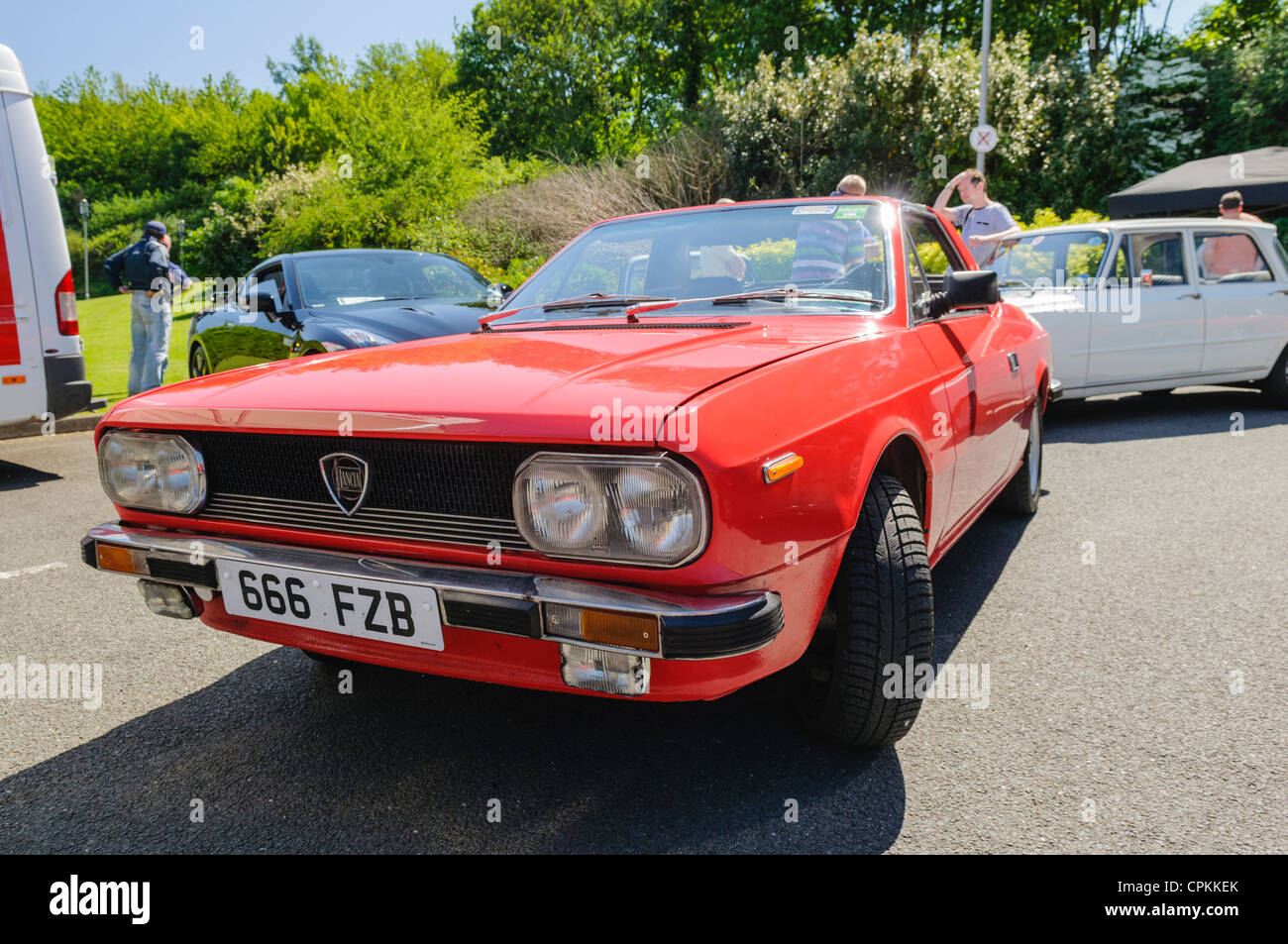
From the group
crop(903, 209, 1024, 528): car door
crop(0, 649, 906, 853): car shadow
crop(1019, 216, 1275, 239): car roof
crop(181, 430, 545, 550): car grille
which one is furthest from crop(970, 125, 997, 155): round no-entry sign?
crop(181, 430, 545, 550): car grille

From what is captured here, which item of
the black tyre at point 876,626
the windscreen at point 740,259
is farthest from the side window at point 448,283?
the black tyre at point 876,626

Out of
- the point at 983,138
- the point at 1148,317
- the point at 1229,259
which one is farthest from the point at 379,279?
the point at 983,138

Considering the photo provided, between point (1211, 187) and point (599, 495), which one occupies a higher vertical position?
point (1211, 187)

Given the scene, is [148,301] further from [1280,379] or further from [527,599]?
[1280,379]

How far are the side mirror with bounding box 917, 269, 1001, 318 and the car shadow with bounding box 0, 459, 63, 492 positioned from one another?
5822mm

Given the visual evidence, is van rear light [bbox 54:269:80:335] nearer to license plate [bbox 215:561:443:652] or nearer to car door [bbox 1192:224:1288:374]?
license plate [bbox 215:561:443:652]

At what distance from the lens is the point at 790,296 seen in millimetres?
2764

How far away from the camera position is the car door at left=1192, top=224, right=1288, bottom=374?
7320mm

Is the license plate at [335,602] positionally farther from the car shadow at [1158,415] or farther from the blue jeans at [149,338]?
the blue jeans at [149,338]

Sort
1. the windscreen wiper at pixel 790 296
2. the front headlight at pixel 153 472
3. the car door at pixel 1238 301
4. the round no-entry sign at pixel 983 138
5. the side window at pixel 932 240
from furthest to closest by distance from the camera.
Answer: the round no-entry sign at pixel 983 138 → the car door at pixel 1238 301 → the side window at pixel 932 240 → the windscreen wiper at pixel 790 296 → the front headlight at pixel 153 472

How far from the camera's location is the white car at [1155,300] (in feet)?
23.0

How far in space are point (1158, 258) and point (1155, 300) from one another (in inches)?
14.5
